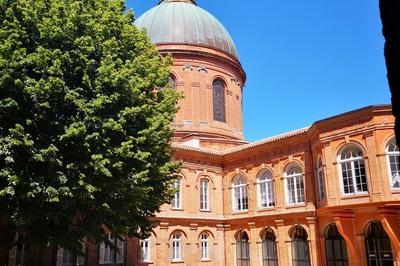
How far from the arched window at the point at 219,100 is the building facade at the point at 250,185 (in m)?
0.09

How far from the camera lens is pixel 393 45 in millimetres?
2062

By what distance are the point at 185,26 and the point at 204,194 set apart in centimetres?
1484

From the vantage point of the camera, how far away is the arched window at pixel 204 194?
27.6 m

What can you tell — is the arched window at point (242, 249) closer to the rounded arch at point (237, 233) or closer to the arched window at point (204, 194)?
the rounded arch at point (237, 233)

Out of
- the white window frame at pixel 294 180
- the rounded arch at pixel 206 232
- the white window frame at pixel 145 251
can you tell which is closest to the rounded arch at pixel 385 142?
the white window frame at pixel 294 180

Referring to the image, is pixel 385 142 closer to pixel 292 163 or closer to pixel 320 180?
pixel 320 180

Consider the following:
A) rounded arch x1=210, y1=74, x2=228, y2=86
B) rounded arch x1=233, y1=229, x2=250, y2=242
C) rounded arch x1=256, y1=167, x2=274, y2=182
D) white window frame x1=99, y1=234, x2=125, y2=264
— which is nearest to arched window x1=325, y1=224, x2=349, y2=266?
rounded arch x1=256, y1=167, x2=274, y2=182

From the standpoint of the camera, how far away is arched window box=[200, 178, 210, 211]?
27.6 meters

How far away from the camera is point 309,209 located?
75.6 feet

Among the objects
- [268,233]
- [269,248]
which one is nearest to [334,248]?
[269,248]

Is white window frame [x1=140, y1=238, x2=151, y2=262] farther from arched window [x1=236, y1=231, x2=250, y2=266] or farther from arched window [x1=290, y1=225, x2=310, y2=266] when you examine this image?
arched window [x1=290, y1=225, x2=310, y2=266]

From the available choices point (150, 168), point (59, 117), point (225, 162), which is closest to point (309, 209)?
point (225, 162)

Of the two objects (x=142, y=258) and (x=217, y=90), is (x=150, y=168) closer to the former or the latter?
(x=142, y=258)

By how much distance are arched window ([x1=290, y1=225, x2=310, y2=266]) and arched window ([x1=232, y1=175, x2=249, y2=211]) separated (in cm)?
414
